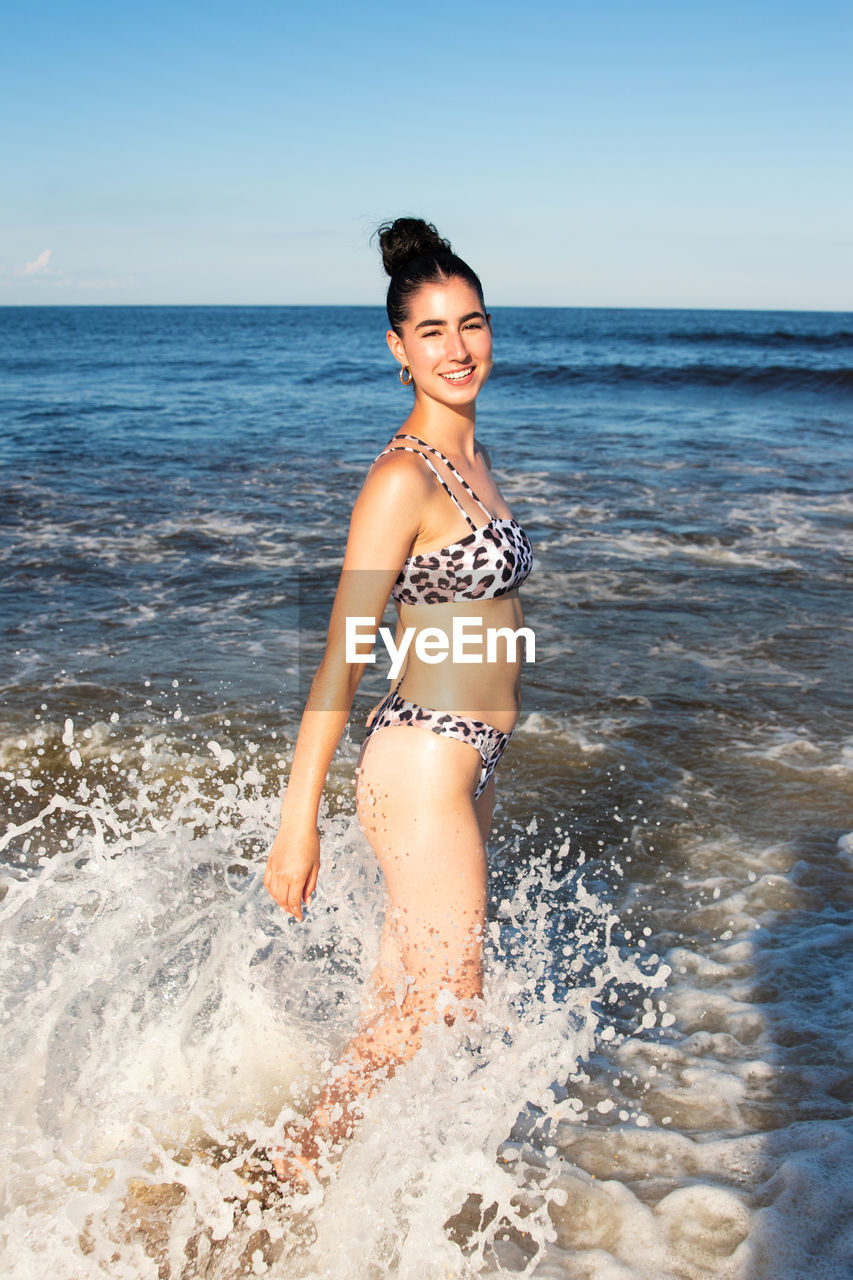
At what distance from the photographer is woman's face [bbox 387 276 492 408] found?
9.36 ft

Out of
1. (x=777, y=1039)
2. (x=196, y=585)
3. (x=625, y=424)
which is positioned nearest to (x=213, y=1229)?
(x=777, y=1039)

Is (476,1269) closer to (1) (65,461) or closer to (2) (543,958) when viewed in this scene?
(2) (543,958)

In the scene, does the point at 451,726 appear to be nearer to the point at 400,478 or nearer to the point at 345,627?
the point at 345,627

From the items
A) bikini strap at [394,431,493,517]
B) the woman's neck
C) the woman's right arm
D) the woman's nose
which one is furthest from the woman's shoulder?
the woman's nose

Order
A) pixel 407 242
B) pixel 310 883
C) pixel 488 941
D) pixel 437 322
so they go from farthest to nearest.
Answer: pixel 488 941
pixel 407 242
pixel 437 322
pixel 310 883

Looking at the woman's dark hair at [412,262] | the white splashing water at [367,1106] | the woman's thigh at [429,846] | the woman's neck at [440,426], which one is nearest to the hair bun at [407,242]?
the woman's dark hair at [412,262]

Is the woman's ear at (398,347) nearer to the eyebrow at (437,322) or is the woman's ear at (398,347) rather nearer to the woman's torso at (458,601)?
the eyebrow at (437,322)

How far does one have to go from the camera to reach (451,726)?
270 cm

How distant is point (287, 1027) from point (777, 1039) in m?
1.73

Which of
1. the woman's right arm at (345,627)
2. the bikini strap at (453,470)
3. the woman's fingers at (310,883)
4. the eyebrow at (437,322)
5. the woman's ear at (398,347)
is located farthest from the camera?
the woman's ear at (398,347)

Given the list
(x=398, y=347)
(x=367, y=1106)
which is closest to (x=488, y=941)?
(x=367, y=1106)

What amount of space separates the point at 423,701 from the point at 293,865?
1.89 ft

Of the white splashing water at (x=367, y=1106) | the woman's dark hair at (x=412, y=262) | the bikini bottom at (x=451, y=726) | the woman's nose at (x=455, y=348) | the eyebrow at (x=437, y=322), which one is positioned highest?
the woman's dark hair at (x=412, y=262)

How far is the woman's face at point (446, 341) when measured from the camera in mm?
2852
